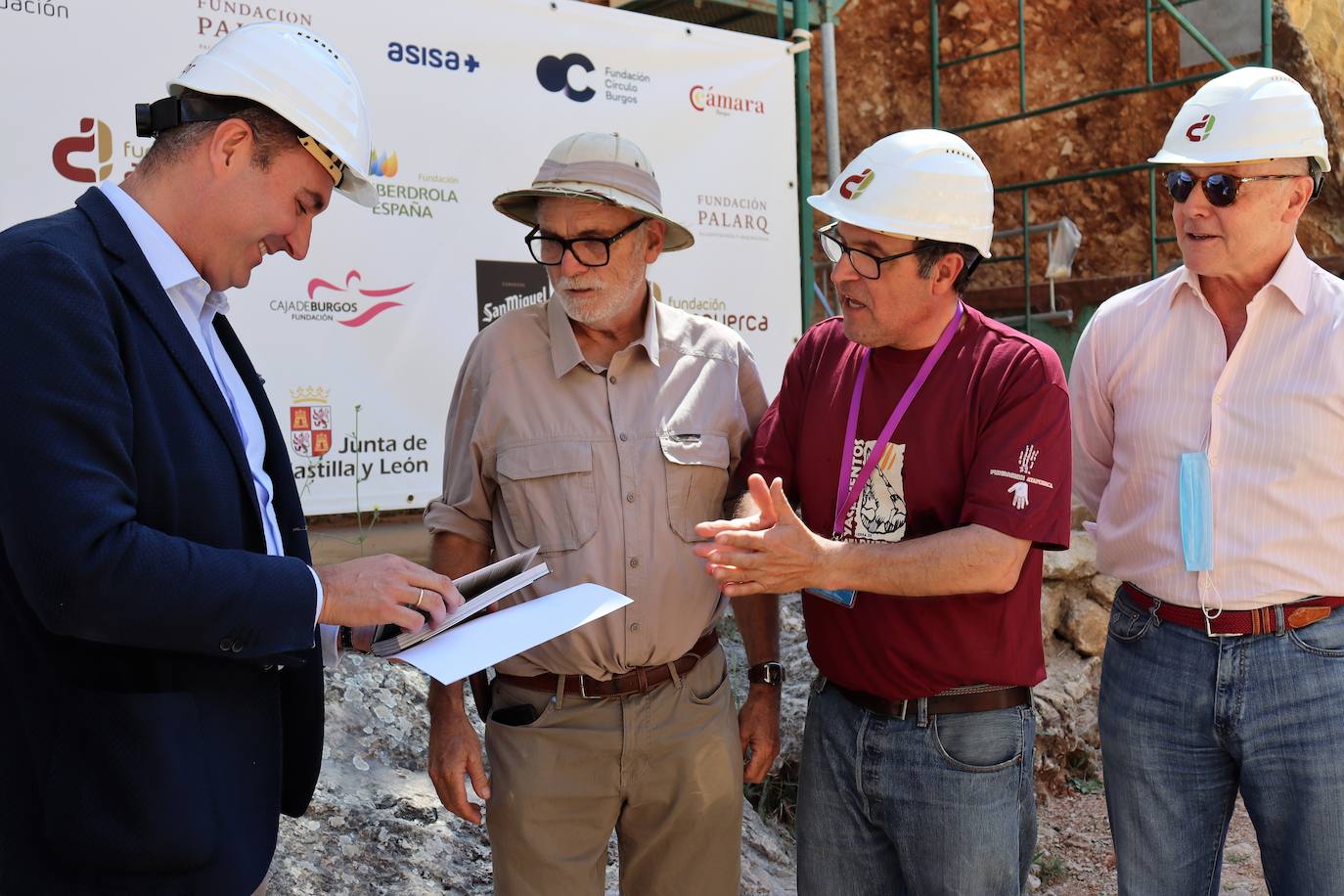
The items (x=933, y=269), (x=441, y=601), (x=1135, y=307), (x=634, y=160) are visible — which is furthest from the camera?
(x=1135, y=307)

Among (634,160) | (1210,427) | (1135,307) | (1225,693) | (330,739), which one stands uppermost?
(634,160)

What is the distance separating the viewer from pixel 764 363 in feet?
19.0

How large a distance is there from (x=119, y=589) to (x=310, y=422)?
3.00 metres

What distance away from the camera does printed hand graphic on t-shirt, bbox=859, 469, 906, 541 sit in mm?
2648

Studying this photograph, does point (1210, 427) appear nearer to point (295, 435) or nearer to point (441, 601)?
point (441, 601)

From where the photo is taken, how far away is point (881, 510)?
267cm

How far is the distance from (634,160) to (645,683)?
128 centimetres

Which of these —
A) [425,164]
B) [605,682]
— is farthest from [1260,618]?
[425,164]

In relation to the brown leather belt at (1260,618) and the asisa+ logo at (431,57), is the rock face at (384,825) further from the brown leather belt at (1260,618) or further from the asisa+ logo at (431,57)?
the asisa+ logo at (431,57)

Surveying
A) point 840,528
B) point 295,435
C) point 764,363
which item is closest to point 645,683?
point 840,528

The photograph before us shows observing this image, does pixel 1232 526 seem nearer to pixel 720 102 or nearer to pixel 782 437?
pixel 782 437

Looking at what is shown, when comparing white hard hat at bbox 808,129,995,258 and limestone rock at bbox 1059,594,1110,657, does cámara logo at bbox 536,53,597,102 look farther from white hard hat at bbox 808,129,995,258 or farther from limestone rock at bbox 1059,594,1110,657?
limestone rock at bbox 1059,594,1110,657

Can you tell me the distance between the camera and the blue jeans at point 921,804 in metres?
2.55

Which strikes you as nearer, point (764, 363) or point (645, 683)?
point (645, 683)
